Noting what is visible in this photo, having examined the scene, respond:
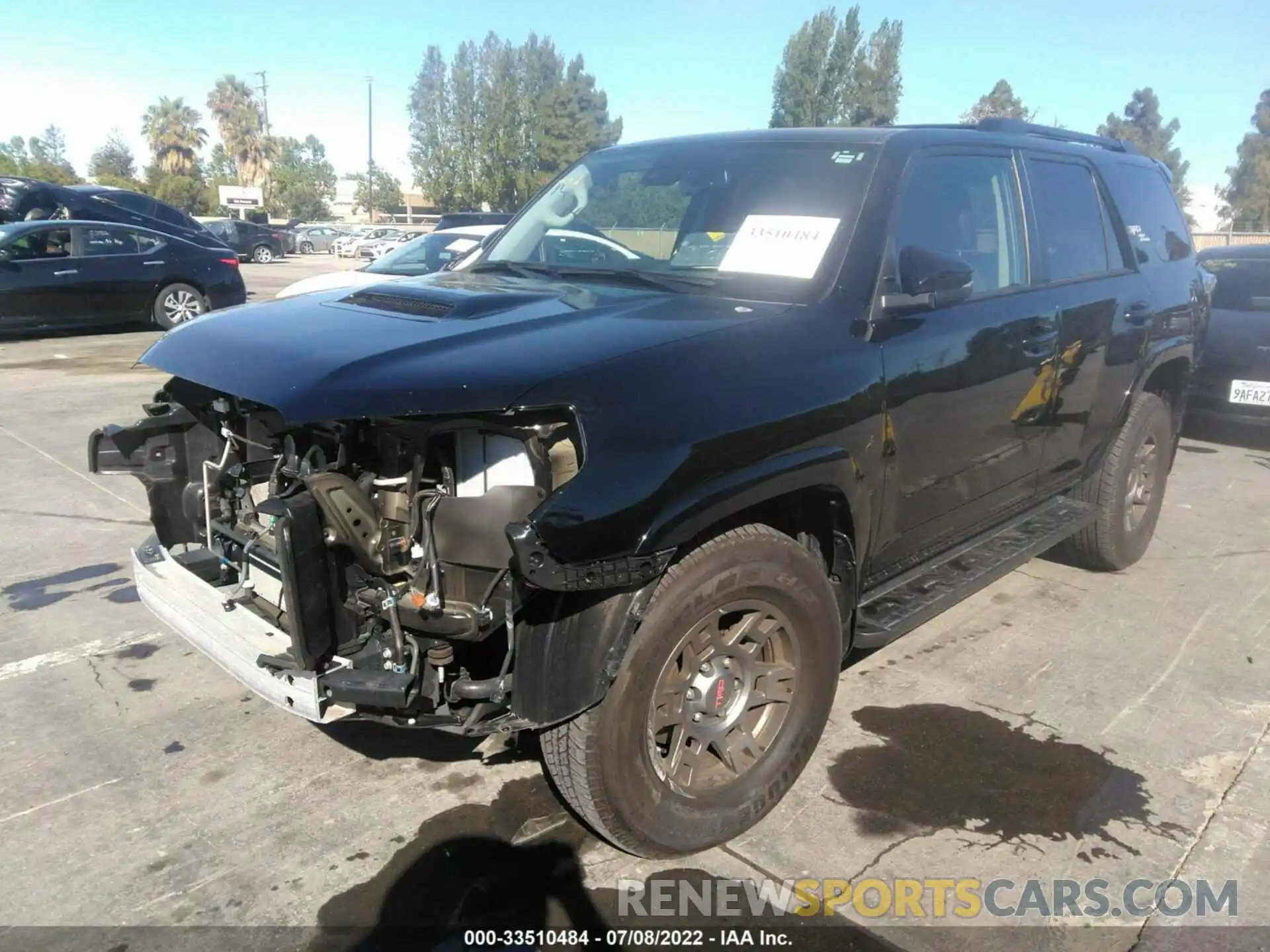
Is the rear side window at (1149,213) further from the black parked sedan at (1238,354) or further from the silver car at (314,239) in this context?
the silver car at (314,239)

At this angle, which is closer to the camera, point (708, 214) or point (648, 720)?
point (648, 720)

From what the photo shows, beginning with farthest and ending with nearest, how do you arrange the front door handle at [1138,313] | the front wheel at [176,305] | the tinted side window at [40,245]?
the front wheel at [176,305] < the tinted side window at [40,245] < the front door handle at [1138,313]

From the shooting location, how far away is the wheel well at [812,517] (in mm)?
2803

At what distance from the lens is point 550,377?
2334 mm

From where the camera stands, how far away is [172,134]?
65.9 metres

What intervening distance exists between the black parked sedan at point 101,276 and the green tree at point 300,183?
56.8 m

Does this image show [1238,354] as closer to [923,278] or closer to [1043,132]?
[1043,132]

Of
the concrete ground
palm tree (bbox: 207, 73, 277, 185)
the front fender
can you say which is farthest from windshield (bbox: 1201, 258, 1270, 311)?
palm tree (bbox: 207, 73, 277, 185)

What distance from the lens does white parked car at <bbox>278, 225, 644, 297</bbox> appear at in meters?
3.66

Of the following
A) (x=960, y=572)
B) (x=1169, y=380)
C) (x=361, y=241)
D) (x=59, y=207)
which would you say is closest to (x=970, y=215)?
(x=960, y=572)

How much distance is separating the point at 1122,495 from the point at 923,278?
2.55 m

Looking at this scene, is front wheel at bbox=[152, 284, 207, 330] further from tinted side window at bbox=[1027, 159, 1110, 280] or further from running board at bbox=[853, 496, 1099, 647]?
running board at bbox=[853, 496, 1099, 647]

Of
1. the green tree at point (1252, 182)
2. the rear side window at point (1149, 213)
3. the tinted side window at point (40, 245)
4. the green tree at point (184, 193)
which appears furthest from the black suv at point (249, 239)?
the green tree at point (1252, 182)

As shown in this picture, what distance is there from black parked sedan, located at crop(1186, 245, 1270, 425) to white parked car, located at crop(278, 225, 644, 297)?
5983 millimetres
